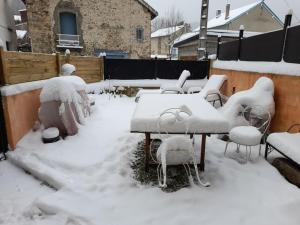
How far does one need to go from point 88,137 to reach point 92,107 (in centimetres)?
204

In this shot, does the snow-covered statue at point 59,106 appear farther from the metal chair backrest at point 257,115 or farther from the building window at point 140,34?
the building window at point 140,34

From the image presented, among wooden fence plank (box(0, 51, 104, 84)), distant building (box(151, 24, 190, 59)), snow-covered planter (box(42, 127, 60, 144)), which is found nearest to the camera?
wooden fence plank (box(0, 51, 104, 84))

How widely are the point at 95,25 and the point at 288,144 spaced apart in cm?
1499

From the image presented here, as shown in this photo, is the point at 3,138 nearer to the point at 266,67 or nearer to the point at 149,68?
the point at 266,67

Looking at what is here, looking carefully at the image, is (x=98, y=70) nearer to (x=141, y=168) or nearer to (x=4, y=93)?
(x=4, y=93)

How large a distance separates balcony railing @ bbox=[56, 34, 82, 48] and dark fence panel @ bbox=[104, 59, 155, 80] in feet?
22.6

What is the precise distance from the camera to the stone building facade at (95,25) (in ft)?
47.0

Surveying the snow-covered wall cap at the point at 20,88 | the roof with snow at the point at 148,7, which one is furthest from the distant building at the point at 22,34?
the snow-covered wall cap at the point at 20,88

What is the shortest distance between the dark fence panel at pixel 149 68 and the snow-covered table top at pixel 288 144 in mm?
7099

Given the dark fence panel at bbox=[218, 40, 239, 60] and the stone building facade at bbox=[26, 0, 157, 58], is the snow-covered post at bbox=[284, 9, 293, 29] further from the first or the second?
the stone building facade at bbox=[26, 0, 157, 58]

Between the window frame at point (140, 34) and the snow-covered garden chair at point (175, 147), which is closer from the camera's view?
the snow-covered garden chair at point (175, 147)

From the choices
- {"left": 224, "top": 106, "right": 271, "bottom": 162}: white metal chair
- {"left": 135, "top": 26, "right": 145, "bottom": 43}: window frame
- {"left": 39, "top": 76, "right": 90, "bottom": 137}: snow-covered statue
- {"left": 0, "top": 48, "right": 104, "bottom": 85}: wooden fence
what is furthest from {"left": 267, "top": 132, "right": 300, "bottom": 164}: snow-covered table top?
{"left": 135, "top": 26, "right": 145, "bottom": 43}: window frame

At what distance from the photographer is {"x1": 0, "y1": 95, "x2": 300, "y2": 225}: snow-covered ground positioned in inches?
89.4

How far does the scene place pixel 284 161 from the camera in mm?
3062
